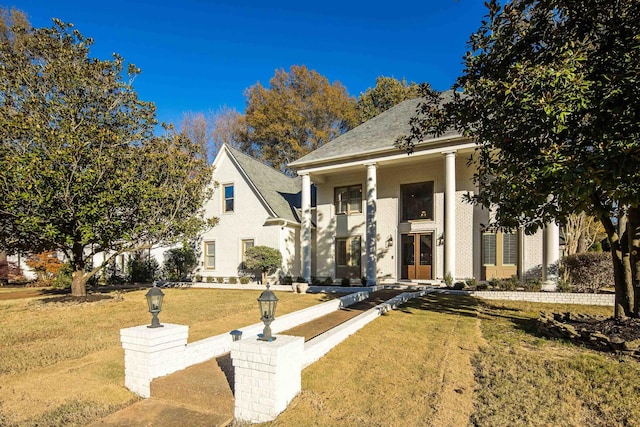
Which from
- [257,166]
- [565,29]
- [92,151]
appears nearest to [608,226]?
[565,29]

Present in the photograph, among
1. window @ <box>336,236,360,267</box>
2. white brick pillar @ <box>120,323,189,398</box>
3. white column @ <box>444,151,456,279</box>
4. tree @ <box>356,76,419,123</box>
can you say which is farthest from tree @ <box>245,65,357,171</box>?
white brick pillar @ <box>120,323,189,398</box>

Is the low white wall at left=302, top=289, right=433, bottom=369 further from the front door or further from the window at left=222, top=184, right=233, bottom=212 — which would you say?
the window at left=222, top=184, right=233, bottom=212

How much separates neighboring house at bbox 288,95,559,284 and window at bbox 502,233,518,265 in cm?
4

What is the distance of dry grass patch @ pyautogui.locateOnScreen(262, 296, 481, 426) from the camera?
3645 mm

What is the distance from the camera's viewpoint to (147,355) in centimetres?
441

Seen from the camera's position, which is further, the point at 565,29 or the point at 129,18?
the point at 129,18

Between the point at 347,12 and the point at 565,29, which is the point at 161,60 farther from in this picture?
the point at 565,29

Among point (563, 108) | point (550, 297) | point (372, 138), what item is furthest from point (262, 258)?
point (563, 108)

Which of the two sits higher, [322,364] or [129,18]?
[129,18]

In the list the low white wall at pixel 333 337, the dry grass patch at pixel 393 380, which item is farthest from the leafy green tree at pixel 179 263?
the dry grass patch at pixel 393 380

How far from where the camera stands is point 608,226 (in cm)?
668

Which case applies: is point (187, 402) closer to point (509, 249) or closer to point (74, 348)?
point (74, 348)

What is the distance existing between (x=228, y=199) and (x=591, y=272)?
16109mm

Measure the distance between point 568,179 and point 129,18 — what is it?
17965 millimetres
